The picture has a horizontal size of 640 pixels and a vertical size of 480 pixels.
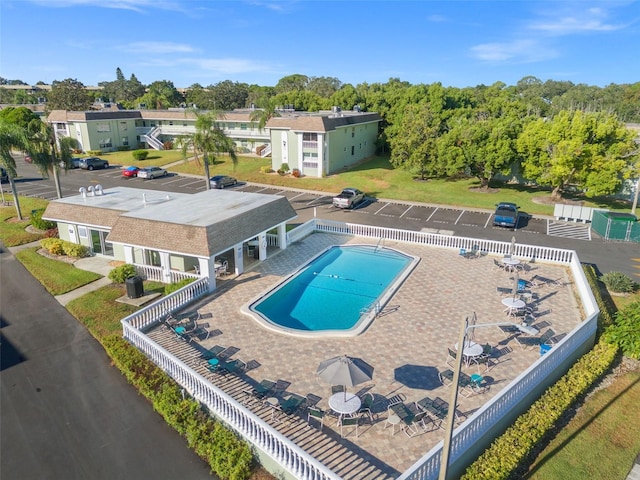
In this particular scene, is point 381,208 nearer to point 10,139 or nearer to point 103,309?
point 103,309

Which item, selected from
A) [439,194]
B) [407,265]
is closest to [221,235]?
[407,265]

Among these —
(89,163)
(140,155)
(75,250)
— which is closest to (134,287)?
(75,250)

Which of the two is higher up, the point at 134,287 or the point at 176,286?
the point at 176,286

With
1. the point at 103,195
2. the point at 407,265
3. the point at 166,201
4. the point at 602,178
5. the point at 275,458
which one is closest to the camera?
the point at 275,458

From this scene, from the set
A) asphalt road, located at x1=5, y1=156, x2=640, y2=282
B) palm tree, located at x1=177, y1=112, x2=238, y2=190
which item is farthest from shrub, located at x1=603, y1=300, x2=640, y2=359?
palm tree, located at x1=177, y1=112, x2=238, y2=190

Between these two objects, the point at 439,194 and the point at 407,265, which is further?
the point at 439,194

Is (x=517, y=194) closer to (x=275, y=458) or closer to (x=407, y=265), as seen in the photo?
(x=407, y=265)
